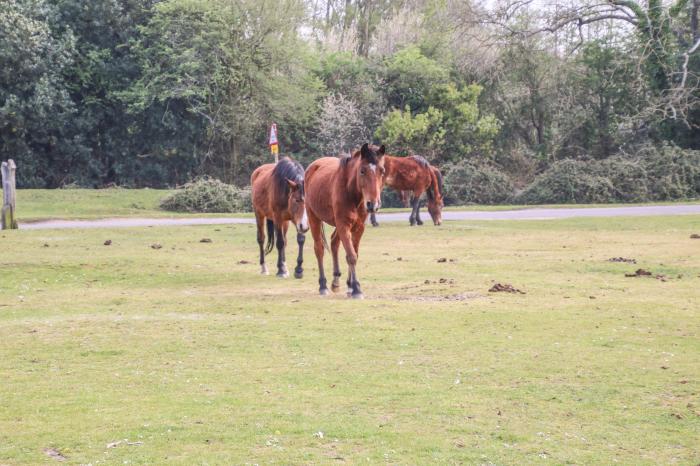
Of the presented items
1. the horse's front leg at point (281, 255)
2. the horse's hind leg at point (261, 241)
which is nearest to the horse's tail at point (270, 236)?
the horse's hind leg at point (261, 241)

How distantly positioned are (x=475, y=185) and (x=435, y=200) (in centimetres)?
1192

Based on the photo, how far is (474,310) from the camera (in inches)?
509

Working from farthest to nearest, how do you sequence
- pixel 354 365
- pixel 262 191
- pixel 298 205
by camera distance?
pixel 262 191 → pixel 298 205 → pixel 354 365

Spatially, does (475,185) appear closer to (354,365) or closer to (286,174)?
(286,174)

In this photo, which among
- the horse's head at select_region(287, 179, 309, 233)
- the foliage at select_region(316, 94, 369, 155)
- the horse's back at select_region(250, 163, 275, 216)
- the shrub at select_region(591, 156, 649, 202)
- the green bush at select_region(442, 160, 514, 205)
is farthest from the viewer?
the foliage at select_region(316, 94, 369, 155)

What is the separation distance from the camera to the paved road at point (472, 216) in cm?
2852

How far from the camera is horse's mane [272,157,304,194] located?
1695cm

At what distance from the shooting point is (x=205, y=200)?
36.8m

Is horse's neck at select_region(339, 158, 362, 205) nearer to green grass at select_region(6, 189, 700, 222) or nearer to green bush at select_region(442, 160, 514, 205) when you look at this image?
green grass at select_region(6, 189, 700, 222)

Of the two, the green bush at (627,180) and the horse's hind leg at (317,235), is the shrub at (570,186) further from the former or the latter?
the horse's hind leg at (317,235)

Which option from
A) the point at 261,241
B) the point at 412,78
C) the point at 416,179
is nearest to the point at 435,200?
the point at 416,179

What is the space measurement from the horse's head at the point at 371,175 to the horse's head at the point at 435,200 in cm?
1401

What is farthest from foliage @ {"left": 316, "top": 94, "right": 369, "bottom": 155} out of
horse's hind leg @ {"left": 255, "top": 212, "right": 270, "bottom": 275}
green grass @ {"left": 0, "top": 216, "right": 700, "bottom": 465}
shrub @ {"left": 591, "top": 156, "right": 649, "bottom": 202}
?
green grass @ {"left": 0, "top": 216, "right": 700, "bottom": 465}

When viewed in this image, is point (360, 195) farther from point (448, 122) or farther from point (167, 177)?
point (167, 177)
